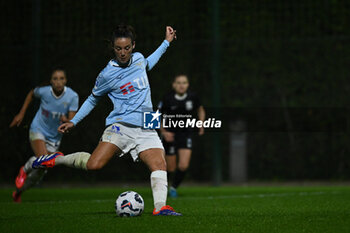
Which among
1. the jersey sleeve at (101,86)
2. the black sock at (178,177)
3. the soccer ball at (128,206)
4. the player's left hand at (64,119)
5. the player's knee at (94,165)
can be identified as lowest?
the soccer ball at (128,206)

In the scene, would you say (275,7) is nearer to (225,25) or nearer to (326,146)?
(225,25)

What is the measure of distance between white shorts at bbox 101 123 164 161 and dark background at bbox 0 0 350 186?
622 cm

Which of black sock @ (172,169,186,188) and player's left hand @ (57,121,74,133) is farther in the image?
black sock @ (172,169,186,188)

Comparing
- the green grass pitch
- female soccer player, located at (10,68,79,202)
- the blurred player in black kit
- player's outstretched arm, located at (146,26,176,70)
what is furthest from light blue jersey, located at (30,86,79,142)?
player's outstretched arm, located at (146,26,176,70)

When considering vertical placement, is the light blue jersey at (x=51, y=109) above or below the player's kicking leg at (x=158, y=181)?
above

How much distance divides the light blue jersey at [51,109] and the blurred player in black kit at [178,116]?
6.43 ft

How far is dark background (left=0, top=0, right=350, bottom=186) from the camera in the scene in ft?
42.7

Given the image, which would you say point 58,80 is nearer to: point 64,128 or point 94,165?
point 64,128

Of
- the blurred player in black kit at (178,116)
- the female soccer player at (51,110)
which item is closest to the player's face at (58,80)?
the female soccer player at (51,110)

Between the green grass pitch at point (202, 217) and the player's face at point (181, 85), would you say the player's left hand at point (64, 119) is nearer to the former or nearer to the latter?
the green grass pitch at point (202, 217)

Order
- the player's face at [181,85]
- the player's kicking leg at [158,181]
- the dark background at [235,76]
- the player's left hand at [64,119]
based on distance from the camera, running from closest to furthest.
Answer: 1. the player's kicking leg at [158,181]
2. the player's left hand at [64,119]
3. the player's face at [181,85]
4. the dark background at [235,76]

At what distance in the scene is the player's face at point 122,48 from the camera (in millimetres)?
6562

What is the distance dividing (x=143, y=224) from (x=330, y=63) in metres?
8.26

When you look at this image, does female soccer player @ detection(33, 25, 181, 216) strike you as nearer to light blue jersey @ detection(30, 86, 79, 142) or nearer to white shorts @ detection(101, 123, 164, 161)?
white shorts @ detection(101, 123, 164, 161)
